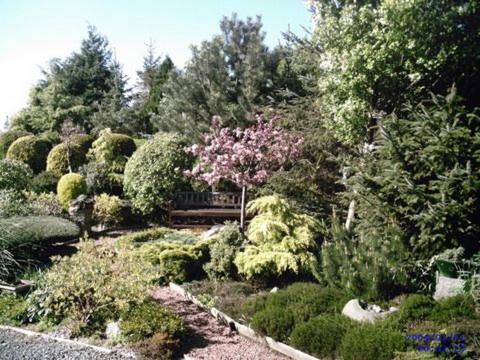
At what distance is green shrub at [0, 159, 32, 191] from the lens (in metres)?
12.7

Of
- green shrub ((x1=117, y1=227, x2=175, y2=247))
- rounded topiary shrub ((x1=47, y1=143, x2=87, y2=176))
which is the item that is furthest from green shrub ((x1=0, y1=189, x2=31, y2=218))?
rounded topiary shrub ((x1=47, y1=143, x2=87, y2=176))

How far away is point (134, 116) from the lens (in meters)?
22.1

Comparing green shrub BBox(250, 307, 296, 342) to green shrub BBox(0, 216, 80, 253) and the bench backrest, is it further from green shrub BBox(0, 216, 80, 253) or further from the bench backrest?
the bench backrest

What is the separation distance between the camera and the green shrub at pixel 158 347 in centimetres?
481

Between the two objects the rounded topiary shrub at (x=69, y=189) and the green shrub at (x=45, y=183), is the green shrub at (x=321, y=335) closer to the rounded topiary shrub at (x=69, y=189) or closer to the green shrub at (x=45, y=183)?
the rounded topiary shrub at (x=69, y=189)

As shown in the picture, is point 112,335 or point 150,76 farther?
point 150,76

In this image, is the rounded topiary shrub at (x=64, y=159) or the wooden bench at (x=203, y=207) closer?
the wooden bench at (x=203, y=207)

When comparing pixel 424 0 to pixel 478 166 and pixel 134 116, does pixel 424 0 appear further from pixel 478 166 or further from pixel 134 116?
pixel 134 116

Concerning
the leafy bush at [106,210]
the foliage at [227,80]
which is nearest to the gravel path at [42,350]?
the leafy bush at [106,210]

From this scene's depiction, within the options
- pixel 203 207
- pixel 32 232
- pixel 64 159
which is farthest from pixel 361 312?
pixel 64 159

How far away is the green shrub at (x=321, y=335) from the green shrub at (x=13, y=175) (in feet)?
36.0

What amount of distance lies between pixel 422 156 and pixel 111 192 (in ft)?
36.5

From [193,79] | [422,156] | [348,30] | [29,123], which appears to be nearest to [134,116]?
[29,123]

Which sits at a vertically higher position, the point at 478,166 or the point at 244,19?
the point at 244,19
